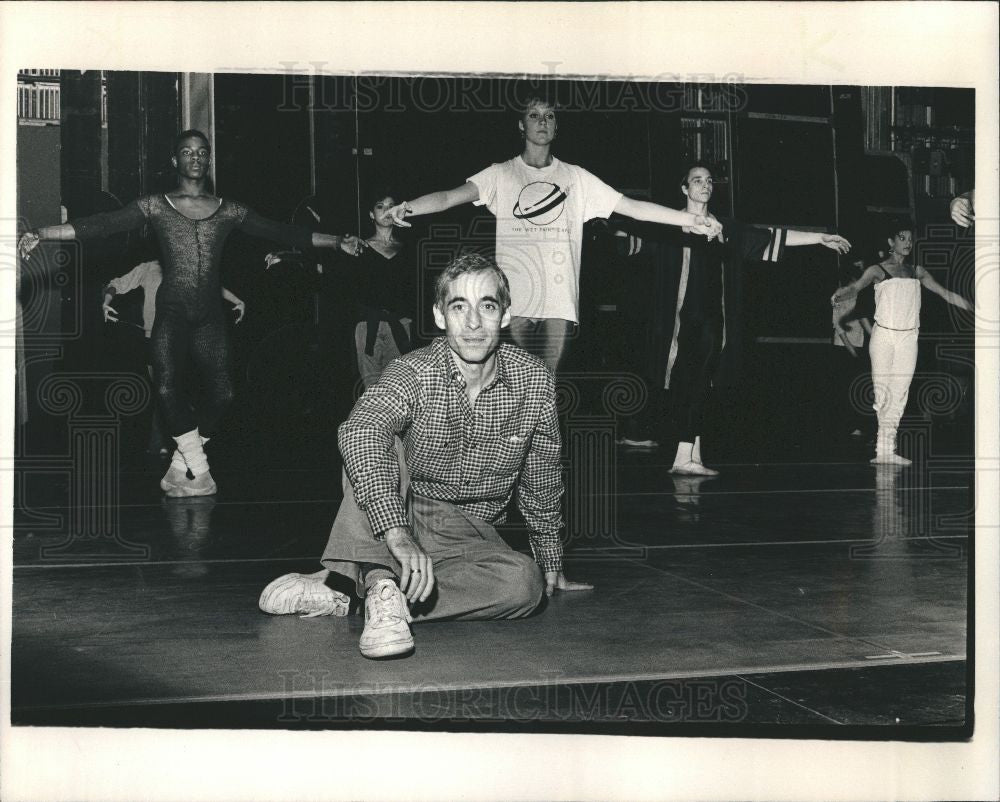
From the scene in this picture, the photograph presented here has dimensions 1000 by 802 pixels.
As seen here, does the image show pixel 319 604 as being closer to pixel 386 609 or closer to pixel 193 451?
pixel 386 609

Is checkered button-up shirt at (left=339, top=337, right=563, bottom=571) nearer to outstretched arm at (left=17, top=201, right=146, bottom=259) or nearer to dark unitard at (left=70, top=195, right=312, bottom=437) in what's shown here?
outstretched arm at (left=17, top=201, right=146, bottom=259)

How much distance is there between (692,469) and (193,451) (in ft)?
9.73

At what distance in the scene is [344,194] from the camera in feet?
29.1

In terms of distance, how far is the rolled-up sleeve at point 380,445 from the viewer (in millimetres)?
2982

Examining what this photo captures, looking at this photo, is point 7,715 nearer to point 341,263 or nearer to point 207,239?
point 207,239

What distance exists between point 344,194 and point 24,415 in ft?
8.92

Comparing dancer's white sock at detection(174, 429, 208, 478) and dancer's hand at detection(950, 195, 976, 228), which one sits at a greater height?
dancer's hand at detection(950, 195, 976, 228)

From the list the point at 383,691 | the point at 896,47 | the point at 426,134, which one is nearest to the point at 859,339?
the point at 426,134

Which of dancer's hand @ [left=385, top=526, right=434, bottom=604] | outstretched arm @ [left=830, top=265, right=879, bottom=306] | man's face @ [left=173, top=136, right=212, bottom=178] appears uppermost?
man's face @ [left=173, top=136, right=212, bottom=178]

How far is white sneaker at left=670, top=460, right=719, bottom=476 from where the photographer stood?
7445 millimetres

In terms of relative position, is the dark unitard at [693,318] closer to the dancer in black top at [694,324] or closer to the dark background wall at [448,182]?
the dancer in black top at [694,324]

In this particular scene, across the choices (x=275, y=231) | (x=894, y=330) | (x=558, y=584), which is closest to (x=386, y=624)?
A: (x=558, y=584)

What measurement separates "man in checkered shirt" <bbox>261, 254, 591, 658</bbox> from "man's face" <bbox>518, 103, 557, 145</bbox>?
2.49 m

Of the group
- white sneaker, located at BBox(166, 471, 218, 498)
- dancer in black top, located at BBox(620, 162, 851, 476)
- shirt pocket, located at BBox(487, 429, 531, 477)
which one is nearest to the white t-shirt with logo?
dancer in black top, located at BBox(620, 162, 851, 476)
